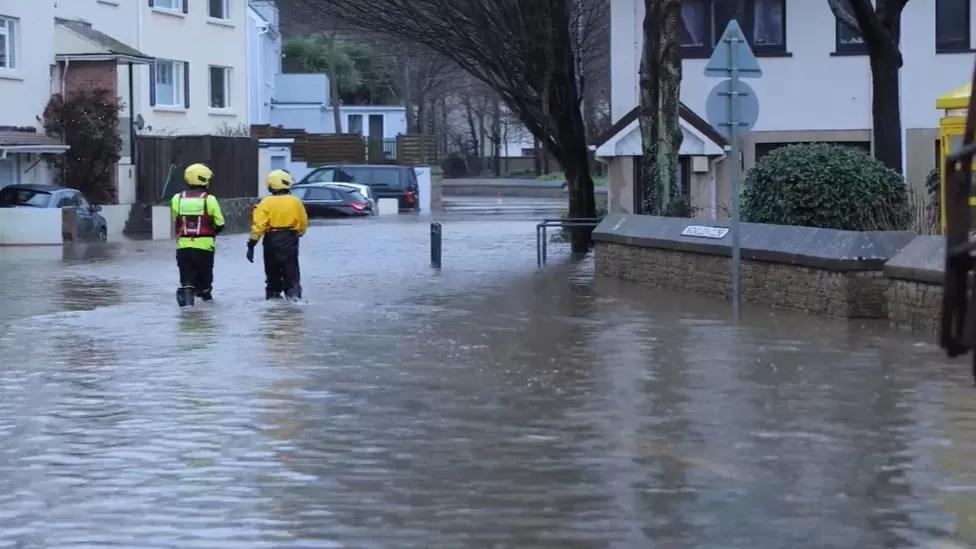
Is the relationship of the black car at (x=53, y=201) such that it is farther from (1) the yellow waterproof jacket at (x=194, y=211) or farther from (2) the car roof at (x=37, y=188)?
(1) the yellow waterproof jacket at (x=194, y=211)

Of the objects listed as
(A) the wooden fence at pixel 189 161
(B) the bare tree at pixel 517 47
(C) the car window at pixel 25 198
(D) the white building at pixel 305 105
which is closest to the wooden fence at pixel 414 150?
(D) the white building at pixel 305 105

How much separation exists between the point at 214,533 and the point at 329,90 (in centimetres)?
7145

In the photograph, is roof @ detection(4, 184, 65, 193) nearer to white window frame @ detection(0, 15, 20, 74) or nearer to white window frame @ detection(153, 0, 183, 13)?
Answer: white window frame @ detection(0, 15, 20, 74)

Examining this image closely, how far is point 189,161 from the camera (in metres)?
42.2

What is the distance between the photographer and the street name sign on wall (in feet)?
60.9

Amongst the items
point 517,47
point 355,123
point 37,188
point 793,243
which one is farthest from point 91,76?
point 355,123

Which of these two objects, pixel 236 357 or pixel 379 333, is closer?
pixel 236 357

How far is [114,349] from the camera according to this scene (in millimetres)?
14328

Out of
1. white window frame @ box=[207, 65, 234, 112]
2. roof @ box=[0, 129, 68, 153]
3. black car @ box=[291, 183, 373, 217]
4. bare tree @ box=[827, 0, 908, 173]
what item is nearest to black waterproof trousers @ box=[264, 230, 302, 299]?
bare tree @ box=[827, 0, 908, 173]

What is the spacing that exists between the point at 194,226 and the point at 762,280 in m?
5.92

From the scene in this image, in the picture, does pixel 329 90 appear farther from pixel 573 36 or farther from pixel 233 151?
pixel 573 36

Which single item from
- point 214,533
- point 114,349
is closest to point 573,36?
point 114,349

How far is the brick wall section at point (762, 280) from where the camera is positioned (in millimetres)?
15797

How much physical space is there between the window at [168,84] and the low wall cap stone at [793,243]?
26731 mm
